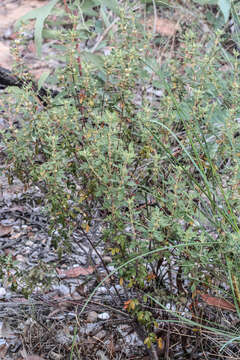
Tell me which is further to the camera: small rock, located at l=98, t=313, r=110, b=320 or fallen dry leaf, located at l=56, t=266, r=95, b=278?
fallen dry leaf, located at l=56, t=266, r=95, b=278

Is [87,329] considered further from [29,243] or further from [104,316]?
[29,243]

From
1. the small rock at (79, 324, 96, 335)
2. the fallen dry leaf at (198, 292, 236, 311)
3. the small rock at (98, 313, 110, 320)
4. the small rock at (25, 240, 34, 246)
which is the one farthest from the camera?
the small rock at (25, 240, 34, 246)

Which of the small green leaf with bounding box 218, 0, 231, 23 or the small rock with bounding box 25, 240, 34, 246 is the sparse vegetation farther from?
the small rock with bounding box 25, 240, 34, 246

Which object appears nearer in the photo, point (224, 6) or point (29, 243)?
point (224, 6)

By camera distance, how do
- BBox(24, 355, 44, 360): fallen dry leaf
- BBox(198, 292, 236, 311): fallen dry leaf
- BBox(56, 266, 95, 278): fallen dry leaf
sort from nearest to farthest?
BBox(198, 292, 236, 311): fallen dry leaf → BBox(24, 355, 44, 360): fallen dry leaf → BBox(56, 266, 95, 278): fallen dry leaf

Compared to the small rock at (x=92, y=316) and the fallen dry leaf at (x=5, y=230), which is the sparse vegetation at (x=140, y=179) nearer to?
the small rock at (x=92, y=316)

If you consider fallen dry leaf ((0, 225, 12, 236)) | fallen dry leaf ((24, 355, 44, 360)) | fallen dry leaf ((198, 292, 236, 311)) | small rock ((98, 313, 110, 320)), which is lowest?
fallen dry leaf ((0, 225, 12, 236))

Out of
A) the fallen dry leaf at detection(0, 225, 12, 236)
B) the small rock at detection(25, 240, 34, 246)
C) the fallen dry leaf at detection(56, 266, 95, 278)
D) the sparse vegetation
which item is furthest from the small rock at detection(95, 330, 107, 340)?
the fallen dry leaf at detection(0, 225, 12, 236)

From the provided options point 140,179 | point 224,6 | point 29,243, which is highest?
point 224,6

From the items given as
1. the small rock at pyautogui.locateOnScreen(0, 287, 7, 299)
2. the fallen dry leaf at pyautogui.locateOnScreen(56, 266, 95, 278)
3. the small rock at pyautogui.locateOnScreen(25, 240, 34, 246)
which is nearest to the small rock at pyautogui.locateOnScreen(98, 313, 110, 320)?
the fallen dry leaf at pyautogui.locateOnScreen(56, 266, 95, 278)

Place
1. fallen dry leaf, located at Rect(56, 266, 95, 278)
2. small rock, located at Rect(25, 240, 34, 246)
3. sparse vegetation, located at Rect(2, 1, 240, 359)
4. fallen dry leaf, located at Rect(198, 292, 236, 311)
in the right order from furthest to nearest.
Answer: small rock, located at Rect(25, 240, 34, 246), fallen dry leaf, located at Rect(56, 266, 95, 278), fallen dry leaf, located at Rect(198, 292, 236, 311), sparse vegetation, located at Rect(2, 1, 240, 359)

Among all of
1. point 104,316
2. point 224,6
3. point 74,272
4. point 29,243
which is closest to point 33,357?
point 104,316

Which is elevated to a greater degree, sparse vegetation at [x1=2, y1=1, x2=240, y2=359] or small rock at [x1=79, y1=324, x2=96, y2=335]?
sparse vegetation at [x1=2, y1=1, x2=240, y2=359]

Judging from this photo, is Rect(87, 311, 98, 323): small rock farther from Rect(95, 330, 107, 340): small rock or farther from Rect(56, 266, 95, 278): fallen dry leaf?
Rect(56, 266, 95, 278): fallen dry leaf
